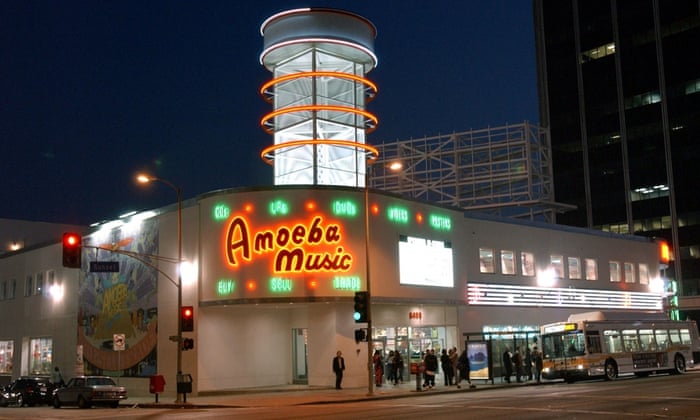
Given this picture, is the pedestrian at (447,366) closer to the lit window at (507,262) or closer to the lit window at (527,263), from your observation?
the lit window at (507,262)

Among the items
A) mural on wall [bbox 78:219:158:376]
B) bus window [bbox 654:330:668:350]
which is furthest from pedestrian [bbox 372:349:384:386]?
bus window [bbox 654:330:668:350]

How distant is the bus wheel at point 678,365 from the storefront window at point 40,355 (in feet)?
119

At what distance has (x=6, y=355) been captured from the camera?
192ft

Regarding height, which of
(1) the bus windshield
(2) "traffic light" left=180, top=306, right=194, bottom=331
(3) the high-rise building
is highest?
(3) the high-rise building

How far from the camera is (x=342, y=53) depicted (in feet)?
165

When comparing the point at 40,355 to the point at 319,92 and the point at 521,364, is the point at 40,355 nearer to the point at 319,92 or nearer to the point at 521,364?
the point at 319,92

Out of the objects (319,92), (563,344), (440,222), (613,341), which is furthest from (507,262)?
(319,92)

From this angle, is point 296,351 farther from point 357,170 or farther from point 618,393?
point 618,393

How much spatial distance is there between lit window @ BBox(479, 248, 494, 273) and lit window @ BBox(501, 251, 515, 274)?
1.12m

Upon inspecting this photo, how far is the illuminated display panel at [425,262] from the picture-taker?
134 ft

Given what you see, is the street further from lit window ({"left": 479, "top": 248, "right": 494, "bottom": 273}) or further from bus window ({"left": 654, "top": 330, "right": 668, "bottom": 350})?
lit window ({"left": 479, "top": 248, "right": 494, "bottom": 273})

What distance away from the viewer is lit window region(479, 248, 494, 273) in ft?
153

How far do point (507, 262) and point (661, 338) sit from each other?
9392mm

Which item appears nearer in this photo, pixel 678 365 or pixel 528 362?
pixel 528 362
